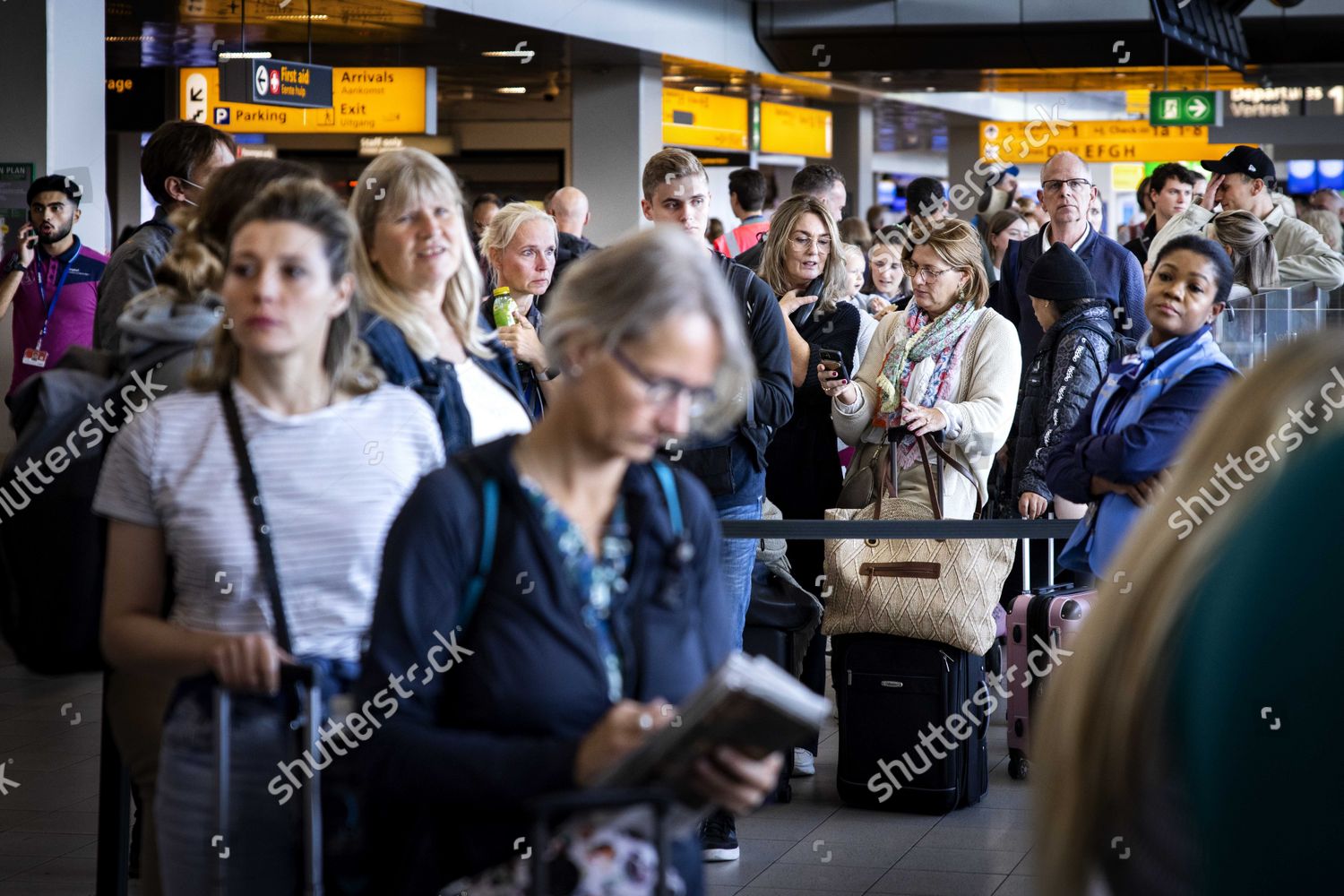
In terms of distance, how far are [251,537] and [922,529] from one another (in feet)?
9.07

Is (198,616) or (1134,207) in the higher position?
(1134,207)

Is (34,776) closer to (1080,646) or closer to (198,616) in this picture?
(198,616)

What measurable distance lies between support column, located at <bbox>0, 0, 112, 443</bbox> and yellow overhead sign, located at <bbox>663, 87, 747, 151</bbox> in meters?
8.88

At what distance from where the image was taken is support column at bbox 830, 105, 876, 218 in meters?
22.9

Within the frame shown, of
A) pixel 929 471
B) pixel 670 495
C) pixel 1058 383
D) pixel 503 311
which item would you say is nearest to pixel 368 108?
pixel 1058 383

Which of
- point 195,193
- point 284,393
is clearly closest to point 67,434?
point 284,393

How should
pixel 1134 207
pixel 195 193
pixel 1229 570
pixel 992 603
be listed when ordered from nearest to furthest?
1. pixel 1229 570
2. pixel 195 193
3. pixel 992 603
4. pixel 1134 207

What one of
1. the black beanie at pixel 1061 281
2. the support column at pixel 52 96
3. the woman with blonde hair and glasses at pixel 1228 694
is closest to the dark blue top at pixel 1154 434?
the black beanie at pixel 1061 281

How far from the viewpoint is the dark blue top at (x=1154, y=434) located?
172 inches

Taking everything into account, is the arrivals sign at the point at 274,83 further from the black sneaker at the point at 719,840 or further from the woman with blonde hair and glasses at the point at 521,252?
the black sneaker at the point at 719,840

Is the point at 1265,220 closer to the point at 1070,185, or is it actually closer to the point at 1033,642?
the point at 1070,185

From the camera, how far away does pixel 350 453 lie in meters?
2.54

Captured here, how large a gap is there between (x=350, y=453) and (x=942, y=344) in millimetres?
3679

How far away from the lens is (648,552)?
6.64 feet
